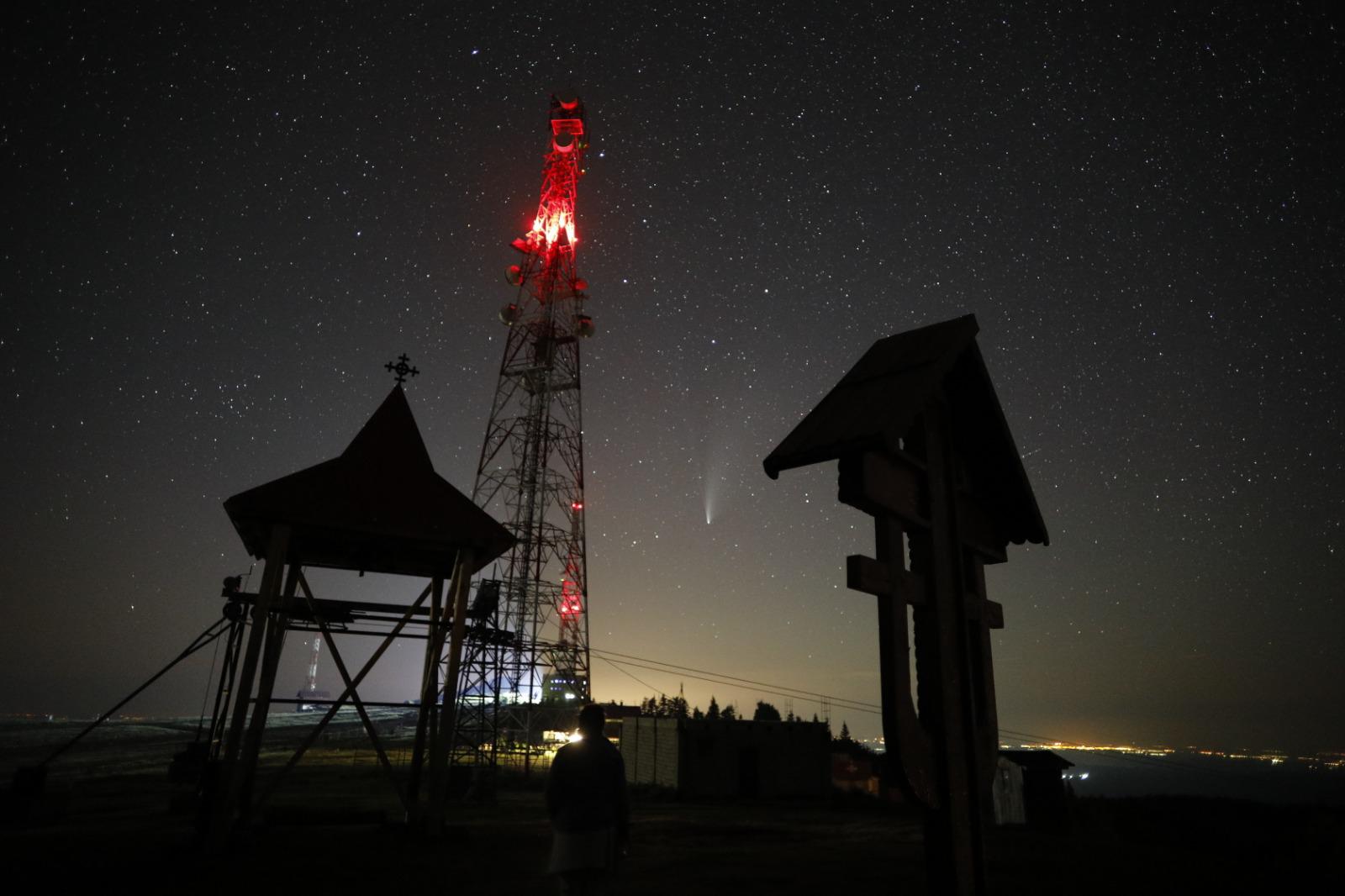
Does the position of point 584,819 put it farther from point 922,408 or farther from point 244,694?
point 244,694

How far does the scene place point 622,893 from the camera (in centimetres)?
867

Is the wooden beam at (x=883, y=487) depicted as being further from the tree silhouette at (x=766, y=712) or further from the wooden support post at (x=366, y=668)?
the tree silhouette at (x=766, y=712)

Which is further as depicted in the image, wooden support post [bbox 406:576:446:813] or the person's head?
wooden support post [bbox 406:576:446:813]

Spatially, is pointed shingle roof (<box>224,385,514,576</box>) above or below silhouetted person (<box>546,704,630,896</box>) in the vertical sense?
above

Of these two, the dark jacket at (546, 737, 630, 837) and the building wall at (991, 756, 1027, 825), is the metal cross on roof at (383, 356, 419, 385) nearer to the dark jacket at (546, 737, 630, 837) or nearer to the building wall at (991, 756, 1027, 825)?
the dark jacket at (546, 737, 630, 837)

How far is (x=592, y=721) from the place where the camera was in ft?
15.7

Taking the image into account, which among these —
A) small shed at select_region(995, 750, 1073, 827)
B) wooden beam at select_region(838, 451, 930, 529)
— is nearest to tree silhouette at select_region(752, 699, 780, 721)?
small shed at select_region(995, 750, 1073, 827)

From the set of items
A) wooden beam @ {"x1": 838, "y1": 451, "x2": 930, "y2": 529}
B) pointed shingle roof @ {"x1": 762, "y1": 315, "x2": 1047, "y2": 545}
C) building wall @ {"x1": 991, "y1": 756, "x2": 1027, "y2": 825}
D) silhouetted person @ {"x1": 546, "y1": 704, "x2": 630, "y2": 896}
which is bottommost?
building wall @ {"x1": 991, "y1": 756, "x2": 1027, "y2": 825}


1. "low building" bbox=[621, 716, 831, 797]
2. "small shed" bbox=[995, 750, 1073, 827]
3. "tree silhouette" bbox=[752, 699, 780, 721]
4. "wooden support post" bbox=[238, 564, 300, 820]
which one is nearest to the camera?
"wooden support post" bbox=[238, 564, 300, 820]

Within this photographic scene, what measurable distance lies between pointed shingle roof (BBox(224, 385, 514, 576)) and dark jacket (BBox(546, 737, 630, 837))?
746 cm

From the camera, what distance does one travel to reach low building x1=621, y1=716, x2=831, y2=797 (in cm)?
3022

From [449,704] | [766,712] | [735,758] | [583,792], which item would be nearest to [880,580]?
[583,792]

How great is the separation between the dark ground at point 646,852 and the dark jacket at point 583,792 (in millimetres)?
4926

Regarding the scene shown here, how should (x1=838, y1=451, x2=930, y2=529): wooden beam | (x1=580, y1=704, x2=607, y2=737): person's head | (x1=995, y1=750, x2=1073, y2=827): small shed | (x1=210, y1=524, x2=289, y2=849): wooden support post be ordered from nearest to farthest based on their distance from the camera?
(x1=838, y1=451, x2=930, y2=529): wooden beam
(x1=580, y1=704, x2=607, y2=737): person's head
(x1=210, y1=524, x2=289, y2=849): wooden support post
(x1=995, y1=750, x2=1073, y2=827): small shed
